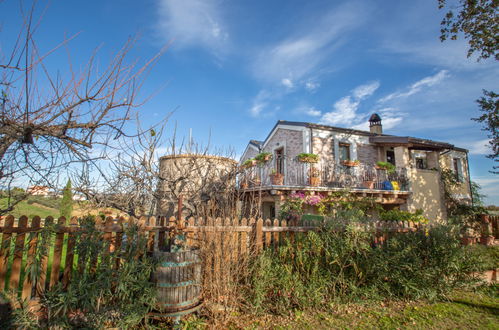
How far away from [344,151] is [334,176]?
274cm

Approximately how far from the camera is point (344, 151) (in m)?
14.7

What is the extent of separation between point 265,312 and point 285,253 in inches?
45.3

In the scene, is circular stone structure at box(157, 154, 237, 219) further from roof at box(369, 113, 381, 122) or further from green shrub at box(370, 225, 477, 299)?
roof at box(369, 113, 381, 122)

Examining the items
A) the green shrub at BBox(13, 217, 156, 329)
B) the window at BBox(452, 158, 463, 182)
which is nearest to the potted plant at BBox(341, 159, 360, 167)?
the window at BBox(452, 158, 463, 182)

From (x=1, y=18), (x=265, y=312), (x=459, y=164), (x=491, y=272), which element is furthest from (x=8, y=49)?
(x=459, y=164)

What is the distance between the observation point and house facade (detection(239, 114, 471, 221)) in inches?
459

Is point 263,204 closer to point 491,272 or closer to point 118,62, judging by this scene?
point 491,272

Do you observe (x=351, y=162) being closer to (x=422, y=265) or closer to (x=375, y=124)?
(x=375, y=124)

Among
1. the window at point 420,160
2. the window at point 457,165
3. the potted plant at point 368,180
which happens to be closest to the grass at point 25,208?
the potted plant at point 368,180

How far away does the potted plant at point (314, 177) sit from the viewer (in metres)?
11.3

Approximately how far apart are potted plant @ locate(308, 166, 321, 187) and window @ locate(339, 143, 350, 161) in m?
3.55

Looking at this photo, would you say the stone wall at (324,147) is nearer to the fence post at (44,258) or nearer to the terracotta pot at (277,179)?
the terracotta pot at (277,179)

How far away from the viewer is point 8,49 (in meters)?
2.18

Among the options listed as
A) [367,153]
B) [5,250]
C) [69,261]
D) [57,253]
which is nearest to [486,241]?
[367,153]
